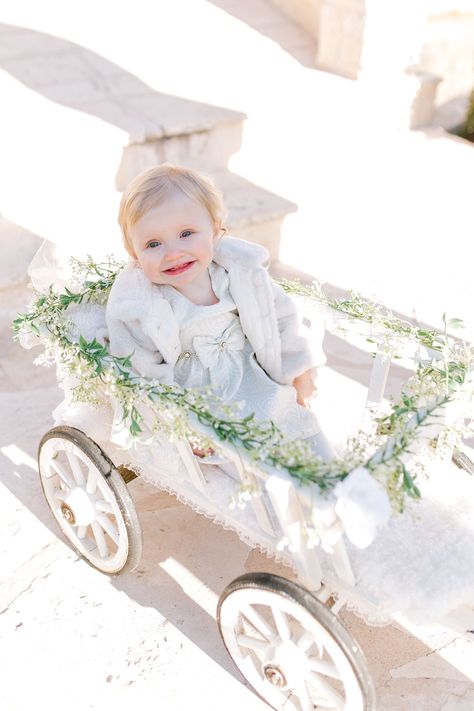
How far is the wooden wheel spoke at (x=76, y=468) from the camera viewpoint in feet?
7.10

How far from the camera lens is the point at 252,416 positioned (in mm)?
1732

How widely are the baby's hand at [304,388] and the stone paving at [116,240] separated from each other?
8 centimetres

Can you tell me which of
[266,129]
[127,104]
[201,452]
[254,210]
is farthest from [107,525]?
[266,129]

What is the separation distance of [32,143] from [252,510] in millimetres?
2537

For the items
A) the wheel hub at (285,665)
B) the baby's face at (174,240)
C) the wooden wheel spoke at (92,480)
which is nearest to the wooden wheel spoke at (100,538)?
the wooden wheel spoke at (92,480)

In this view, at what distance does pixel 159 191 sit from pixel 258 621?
1.11 m

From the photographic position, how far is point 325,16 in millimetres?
5234

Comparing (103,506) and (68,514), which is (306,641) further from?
(68,514)

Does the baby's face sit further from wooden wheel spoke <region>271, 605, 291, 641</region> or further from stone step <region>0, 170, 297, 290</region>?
stone step <region>0, 170, 297, 290</region>

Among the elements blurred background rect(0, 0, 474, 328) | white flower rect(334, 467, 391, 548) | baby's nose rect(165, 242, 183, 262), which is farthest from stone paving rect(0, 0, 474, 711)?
white flower rect(334, 467, 391, 548)

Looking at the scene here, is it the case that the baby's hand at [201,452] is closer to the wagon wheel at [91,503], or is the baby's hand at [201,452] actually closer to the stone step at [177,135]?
the wagon wheel at [91,503]

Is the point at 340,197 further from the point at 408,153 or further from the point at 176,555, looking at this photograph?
the point at 176,555

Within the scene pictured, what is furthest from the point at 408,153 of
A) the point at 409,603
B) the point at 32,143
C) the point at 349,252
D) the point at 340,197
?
the point at 409,603

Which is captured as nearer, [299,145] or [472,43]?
[299,145]
